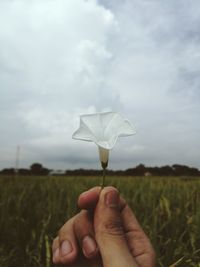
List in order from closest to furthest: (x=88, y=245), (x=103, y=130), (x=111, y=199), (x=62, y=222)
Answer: (x=103, y=130) → (x=111, y=199) → (x=88, y=245) → (x=62, y=222)

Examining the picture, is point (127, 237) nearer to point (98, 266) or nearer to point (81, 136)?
point (98, 266)

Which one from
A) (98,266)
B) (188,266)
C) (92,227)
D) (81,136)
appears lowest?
(188,266)

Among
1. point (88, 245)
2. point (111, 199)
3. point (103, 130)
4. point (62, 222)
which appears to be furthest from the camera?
point (62, 222)

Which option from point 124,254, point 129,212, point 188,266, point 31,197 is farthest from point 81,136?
point 31,197

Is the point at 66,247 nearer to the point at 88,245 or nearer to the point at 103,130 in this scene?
the point at 88,245

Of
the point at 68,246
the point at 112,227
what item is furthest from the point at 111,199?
the point at 68,246

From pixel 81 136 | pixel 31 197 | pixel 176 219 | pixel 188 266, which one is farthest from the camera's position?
pixel 31 197

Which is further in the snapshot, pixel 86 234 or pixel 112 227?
pixel 86 234

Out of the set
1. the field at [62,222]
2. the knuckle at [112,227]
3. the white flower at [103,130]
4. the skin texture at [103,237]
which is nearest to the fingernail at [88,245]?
the skin texture at [103,237]
